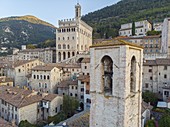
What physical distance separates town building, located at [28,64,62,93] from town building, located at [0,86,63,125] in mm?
7559

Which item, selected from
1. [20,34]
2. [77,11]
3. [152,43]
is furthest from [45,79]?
[20,34]

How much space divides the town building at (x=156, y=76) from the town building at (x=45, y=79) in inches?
808

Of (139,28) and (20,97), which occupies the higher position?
(139,28)

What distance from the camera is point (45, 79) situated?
4553cm

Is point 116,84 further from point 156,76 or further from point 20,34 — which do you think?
point 20,34

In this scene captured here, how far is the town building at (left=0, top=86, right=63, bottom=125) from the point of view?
107 feet

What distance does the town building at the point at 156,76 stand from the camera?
37.7m

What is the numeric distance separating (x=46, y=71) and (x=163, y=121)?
2872 cm

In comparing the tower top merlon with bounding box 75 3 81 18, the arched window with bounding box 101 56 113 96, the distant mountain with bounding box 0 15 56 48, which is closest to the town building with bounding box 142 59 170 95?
the arched window with bounding box 101 56 113 96

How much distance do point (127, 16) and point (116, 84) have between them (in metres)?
120

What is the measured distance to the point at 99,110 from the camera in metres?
14.7

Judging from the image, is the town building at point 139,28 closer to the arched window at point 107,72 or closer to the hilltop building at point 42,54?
the hilltop building at point 42,54

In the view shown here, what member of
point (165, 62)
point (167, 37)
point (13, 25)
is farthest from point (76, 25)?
point (13, 25)

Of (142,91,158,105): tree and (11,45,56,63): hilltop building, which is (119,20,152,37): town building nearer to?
(11,45,56,63): hilltop building
